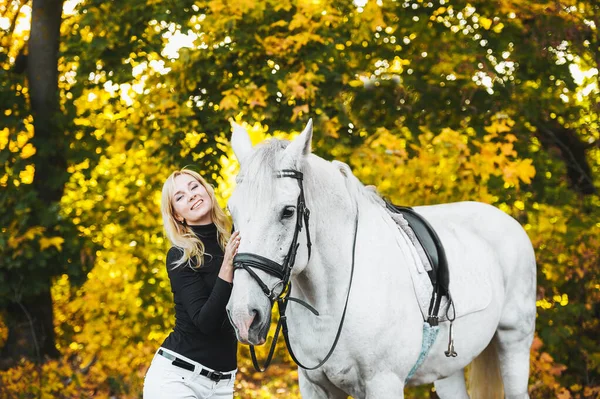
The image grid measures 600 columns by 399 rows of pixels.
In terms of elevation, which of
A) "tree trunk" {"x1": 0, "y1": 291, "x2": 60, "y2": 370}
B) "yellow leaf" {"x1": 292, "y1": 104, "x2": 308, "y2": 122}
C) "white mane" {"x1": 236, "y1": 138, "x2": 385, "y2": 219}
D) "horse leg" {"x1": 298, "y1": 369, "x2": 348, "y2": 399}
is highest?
"yellow leaf" {"x1": 292, "y1": 104, "x2": 308, "y2": 122}

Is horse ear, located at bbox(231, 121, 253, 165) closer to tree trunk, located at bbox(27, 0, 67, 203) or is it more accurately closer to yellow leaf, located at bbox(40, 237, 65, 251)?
yellow leaf, located at bbox(40, 237, 65, 251)

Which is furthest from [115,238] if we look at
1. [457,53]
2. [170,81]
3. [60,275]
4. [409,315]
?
[409,315]

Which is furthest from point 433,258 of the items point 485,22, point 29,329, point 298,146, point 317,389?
point 29,329

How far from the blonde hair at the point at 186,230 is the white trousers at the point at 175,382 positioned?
41 centimetres

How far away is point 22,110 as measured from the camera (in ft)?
22.4

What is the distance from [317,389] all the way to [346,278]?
0.58 metres

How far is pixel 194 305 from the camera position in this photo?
294 cm

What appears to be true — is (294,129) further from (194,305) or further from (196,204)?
(194,305)

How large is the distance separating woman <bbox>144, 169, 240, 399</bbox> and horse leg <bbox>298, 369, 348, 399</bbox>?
1.12 feet

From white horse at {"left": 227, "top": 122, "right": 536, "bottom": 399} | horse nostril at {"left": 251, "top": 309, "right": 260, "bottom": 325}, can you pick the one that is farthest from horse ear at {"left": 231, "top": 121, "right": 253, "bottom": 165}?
horse nostril at {"left": 251, "top": 309, "right": 260, "bottom": 325}

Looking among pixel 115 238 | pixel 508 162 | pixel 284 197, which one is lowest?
pixel 115 238

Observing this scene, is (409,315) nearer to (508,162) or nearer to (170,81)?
(508,162)

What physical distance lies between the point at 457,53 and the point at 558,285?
2104mm

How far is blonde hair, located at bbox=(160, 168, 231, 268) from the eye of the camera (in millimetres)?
3006
